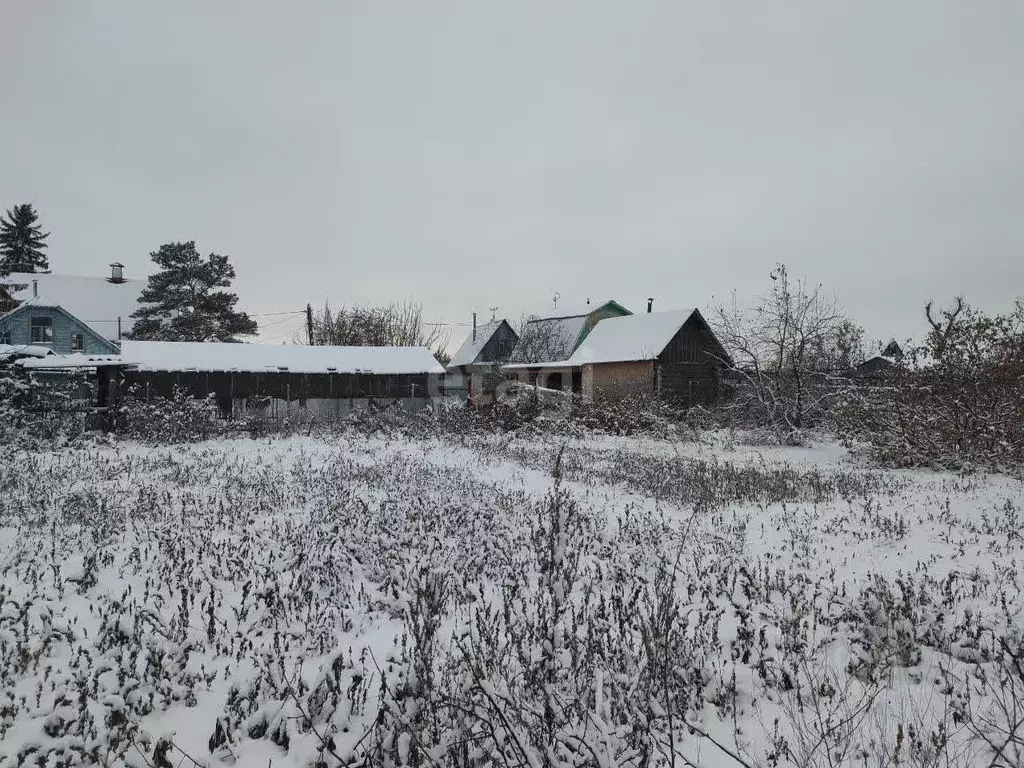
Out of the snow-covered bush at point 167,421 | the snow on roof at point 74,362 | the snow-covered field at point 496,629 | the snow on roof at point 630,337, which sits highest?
the snow on roof at point 630,337

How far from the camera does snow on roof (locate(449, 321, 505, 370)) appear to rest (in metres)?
41.5

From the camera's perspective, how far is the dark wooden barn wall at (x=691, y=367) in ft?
99.1

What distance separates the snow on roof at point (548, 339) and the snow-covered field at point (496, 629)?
2767cm

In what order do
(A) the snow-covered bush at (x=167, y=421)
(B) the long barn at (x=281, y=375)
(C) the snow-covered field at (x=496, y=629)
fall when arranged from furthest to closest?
(B) the long barn at (x=281, y=375) → (A) the snow-covered bush at (x=167, y=421) → (C) the snow-covered field at (x=496, y=629)

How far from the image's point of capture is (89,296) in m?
43.3

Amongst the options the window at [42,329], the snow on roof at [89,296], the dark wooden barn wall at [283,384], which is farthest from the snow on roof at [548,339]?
the snow on roof at [89,296]

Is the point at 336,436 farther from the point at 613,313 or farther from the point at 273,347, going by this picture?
the point at 613,313

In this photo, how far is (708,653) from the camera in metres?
4.07

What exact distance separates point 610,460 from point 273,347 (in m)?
20.2

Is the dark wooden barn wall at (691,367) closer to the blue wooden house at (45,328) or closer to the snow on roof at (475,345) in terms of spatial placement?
the snow on roof at (475,345)

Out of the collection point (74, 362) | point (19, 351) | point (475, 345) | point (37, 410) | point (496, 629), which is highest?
point (475, 345)

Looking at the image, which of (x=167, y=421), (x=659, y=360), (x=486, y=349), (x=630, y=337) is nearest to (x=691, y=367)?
(x=659, y=360)

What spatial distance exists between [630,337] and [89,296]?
129ft

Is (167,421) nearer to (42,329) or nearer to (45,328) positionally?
(45,328)
